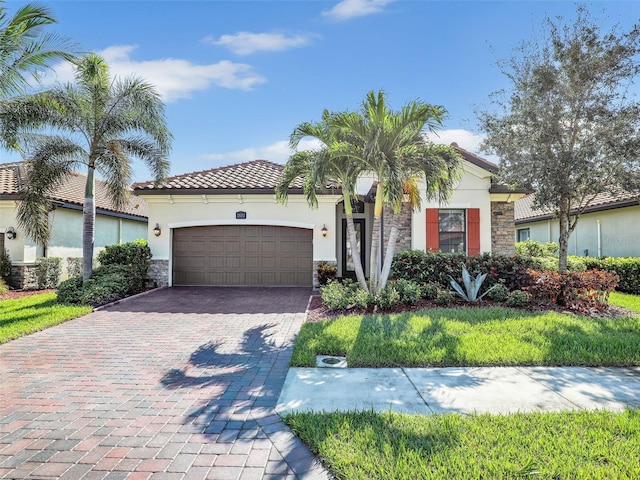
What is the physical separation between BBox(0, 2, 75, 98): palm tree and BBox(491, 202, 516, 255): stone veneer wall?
47.1ft

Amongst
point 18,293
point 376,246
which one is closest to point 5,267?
point 18,293

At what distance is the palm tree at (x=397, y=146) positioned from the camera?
26.2 ft

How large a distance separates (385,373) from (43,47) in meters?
11.4

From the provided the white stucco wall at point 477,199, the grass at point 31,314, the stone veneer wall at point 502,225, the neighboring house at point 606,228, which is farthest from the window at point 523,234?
the grass at point 31,314

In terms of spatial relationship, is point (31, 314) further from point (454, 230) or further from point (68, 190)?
point (454, 230)

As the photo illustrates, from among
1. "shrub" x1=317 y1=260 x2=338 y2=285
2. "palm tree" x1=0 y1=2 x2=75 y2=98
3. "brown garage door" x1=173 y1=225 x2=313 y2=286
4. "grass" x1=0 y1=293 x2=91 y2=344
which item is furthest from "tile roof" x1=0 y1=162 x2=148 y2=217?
"shrub" x1=317 y1=260 x2=338 y2=285

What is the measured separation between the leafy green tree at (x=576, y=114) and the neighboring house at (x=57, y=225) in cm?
1385

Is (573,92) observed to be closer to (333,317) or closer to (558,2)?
(558,2)

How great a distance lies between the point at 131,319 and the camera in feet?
27.7

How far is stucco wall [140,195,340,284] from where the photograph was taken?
13234 millimetres

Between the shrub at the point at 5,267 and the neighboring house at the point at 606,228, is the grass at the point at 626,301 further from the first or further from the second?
the shrub at the point at 5,267

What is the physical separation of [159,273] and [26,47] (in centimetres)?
777

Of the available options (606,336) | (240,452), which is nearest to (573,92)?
(606,336)

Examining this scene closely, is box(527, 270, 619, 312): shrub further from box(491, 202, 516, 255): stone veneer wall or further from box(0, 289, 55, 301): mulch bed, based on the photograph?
box(0, 289, 55, 301): mulch bed
